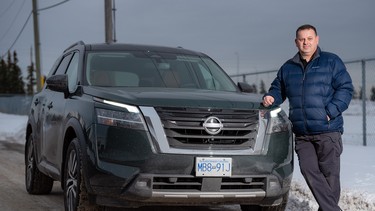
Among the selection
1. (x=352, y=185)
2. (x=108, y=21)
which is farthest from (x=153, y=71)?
(x=108, y=21)

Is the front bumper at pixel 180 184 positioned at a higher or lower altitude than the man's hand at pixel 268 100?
lower

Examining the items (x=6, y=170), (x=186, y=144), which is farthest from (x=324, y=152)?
(x=6, y=170)

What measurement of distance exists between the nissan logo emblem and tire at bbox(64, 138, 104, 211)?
1.15 meters

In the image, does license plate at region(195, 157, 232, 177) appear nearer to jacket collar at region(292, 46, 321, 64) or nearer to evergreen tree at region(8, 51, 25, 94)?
jacket collar at region(292, 46, 321, 64)

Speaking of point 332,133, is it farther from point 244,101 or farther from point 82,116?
point 82,116

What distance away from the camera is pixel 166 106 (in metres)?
5.27

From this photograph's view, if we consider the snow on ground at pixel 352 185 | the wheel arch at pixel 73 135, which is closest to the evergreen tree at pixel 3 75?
the snow on ground at pixel 352 185

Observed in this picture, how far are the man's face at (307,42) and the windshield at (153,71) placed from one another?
132 cm

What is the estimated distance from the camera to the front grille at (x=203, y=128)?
17.1 feet

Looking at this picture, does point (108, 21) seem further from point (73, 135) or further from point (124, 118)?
point (124, 118)

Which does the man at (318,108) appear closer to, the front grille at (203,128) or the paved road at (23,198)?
the front grille at (203,128)

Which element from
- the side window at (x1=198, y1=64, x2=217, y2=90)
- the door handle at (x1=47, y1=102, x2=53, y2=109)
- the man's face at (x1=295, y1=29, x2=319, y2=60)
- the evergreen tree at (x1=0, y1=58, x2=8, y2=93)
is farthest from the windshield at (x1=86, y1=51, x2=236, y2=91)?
the evergreen tree at (x1=0, y1=58, x2=8, y2=93)

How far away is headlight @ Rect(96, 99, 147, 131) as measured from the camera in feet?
17.1

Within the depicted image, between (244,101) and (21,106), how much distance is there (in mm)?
45657
